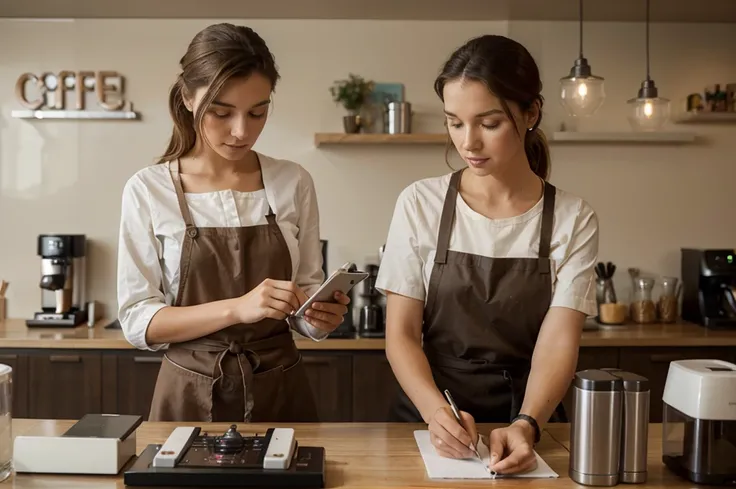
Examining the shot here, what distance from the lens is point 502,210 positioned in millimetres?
1934

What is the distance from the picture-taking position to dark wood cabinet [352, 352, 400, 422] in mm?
3393

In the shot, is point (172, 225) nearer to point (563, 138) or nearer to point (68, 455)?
point (68, 455)

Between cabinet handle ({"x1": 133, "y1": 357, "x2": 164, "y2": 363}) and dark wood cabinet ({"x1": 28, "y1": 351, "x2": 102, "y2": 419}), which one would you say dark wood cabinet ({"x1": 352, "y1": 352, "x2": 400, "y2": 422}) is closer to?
cabinet handle ({"x1": 133, "y1": 357, "x2": 164, "y2": 363})

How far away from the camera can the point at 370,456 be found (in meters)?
1.62

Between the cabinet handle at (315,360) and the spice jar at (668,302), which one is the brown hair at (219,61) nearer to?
the cabinet handle at (315,360)

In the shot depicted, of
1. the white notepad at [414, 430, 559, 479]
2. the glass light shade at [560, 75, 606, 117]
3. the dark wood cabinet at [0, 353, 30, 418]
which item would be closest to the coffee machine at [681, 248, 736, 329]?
the glass light shade at [560, 75, 606, 117]

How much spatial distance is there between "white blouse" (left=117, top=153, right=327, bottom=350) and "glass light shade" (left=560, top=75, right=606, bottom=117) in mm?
1222

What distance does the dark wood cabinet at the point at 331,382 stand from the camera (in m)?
3.38

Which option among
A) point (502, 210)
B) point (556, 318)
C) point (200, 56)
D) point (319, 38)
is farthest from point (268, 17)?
point (556, 318)

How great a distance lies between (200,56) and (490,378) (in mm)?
1032

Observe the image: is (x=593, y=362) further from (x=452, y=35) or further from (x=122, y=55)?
(x=122, y=55)

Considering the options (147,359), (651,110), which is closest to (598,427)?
(651,110)

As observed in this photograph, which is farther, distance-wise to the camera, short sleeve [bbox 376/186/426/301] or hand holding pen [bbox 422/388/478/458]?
short sleeve [bbox 376/186/426/301]

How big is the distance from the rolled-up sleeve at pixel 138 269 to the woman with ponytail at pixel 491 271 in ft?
1.79
